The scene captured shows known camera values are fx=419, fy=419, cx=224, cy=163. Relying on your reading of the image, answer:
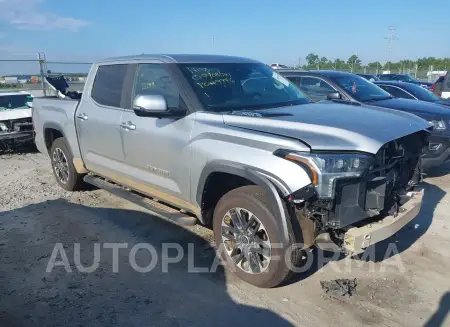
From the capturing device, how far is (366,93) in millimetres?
7742

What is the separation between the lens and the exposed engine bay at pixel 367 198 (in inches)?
120

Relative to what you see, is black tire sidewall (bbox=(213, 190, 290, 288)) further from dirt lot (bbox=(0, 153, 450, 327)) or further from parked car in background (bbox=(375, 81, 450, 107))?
parked car in background (bbox=(375, 81, 450, 107))

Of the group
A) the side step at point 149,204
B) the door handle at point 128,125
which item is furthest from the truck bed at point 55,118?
the door handle at point 128,125

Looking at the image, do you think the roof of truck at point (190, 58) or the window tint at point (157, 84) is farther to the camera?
the roof of truck at point (190, 58)

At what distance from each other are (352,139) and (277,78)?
1958mm

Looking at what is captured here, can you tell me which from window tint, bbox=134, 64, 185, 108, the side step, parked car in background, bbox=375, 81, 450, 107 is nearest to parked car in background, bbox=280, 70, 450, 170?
parked car in background, bbox=375, 81, 450, 107

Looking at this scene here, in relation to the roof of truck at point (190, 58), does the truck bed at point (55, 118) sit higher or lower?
lower

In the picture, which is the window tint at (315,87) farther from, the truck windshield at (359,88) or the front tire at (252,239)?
the front tire at (252,239)

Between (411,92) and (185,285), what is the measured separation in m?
7.97

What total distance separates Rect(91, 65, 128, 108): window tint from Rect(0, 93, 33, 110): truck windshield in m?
5.15

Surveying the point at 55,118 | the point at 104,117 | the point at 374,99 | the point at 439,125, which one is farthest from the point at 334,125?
the point at 374,99

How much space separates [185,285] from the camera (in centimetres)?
365

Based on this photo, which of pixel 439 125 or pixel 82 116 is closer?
pixel 82 116

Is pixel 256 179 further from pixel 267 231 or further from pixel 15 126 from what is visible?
pixel 15 126
